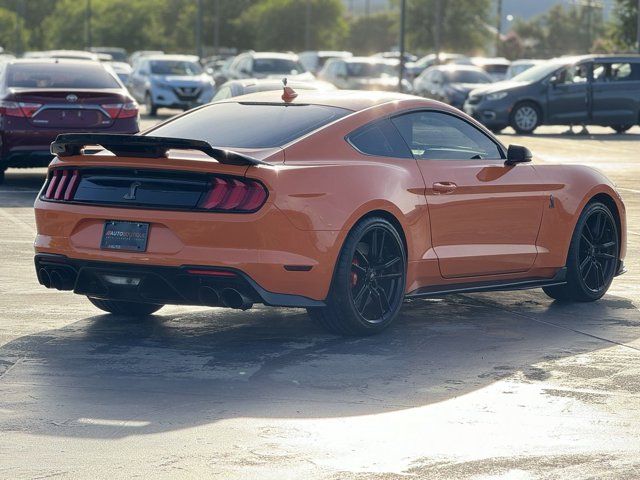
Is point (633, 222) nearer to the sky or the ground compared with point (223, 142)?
nearer to the ground

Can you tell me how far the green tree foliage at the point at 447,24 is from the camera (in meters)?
107

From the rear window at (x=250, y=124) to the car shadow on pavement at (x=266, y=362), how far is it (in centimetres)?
111

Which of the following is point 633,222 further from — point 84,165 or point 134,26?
point 134,26

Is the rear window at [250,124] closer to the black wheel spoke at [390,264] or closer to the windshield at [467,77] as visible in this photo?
the black wheel spoke at [390,264]

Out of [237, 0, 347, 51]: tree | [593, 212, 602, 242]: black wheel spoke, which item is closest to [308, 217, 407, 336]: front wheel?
[593, 212, 602, 242]: black wheel spoke

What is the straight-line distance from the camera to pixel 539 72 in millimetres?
34219

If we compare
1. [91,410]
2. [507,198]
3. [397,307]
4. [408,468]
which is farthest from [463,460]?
[507,198]

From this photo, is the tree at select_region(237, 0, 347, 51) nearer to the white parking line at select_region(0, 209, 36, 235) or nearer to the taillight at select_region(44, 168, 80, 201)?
the white parking line at select_region(0, 209, 36, 235)

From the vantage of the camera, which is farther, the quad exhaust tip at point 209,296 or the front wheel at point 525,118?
the front wheel at point 525,118

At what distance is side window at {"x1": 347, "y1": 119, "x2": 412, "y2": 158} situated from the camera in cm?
898

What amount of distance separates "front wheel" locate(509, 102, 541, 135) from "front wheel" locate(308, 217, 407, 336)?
25.1 metres

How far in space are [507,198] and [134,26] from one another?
115 meters

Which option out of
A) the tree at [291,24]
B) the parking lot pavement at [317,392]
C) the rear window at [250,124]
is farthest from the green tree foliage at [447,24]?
the rear window at [250,124]

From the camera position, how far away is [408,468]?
19.6ft
